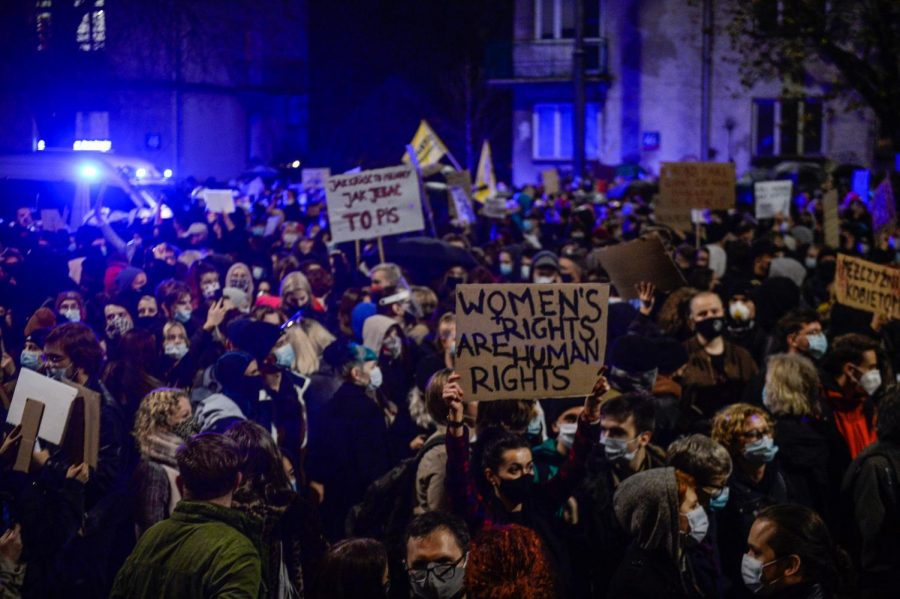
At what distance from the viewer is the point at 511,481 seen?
4.73 m

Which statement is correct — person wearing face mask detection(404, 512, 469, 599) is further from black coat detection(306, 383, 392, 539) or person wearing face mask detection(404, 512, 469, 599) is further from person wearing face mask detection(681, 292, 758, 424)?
person wearing face mask detection(681, 292, 758, 424)

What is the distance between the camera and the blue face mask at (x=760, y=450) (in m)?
5.22

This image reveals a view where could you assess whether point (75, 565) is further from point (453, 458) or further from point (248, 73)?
point (248, 73)

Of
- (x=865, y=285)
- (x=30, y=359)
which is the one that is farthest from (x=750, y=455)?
(x=30, y=359)

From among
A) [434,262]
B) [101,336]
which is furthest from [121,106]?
[101,336]

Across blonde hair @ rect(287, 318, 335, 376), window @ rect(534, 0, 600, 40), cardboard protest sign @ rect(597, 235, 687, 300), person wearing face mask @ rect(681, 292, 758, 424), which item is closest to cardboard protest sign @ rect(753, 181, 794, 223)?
cardboard protest sign @ rect(597, 235, 687, 300)

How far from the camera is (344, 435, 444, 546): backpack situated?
506cm

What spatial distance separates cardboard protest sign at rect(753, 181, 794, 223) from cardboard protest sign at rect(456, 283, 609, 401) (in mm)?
13345

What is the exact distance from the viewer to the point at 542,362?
16.6 feet

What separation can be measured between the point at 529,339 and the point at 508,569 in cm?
171

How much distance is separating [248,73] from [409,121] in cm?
667

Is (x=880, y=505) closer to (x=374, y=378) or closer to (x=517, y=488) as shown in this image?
(x=517, y=488)

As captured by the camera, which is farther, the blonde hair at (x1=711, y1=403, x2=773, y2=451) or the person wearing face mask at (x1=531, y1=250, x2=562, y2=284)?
the person wearing face mask at (x1=531, y1=250, x2=562, y2=284)

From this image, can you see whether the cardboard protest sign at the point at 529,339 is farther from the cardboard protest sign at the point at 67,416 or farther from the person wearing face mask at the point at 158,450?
the cardboard protest sign at the point at 67,416
